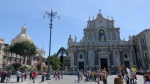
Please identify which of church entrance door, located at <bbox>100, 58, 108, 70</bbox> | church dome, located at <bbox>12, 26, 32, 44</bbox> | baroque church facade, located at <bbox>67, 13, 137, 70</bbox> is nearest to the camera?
baroque church facade, located at <bbox>67, 13, 137, 70</bbox>

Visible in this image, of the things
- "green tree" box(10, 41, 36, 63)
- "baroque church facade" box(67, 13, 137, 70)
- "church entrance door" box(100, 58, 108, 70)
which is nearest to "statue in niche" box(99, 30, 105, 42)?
"baroque church facade" box(67, 13, 137, 70)

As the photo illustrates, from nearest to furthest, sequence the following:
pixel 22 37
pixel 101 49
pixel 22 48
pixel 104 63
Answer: pixel 104 63, pixel 101 49, pixel 22 48, pixel 22 37

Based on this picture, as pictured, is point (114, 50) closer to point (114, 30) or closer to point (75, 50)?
point (114, 30)

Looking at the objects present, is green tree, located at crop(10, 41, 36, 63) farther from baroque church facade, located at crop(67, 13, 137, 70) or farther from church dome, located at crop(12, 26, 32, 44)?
baroque church facade, located at crop(67, 13, 137, 70)

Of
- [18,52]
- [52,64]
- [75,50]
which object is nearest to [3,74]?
[75,50]

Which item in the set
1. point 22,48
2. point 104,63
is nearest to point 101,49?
point 104,63

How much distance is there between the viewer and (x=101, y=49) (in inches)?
1869

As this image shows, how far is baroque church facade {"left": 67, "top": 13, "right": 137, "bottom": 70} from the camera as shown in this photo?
46844 mm

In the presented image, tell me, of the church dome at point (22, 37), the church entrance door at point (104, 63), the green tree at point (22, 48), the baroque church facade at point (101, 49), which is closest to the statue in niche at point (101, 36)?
the baroque church facade at point (101, 49)

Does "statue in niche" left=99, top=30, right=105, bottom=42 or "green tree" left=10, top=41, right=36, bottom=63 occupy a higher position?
"statue in niche" left=99, top=30, right=105, bottom=42

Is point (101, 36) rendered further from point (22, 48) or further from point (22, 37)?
point (22, 37)

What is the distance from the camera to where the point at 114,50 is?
47562 mm

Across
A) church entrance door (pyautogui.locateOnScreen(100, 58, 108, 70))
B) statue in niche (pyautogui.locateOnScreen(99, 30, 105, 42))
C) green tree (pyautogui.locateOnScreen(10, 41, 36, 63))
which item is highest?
statue in niche (pyautogui.locateOnScreen(99, 30, 105, 42))

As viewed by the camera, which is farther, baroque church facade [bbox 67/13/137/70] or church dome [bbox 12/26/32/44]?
church dome [bbox 12/26/32/44]
